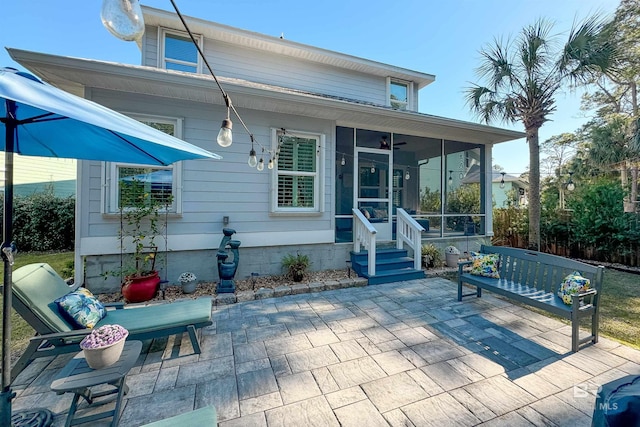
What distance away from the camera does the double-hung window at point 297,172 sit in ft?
18.2

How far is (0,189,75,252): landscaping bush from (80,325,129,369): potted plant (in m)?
9.37

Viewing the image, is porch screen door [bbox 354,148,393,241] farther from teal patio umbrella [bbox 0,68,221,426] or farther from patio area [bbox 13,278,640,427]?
teal patio umbrella [bbox 0,68,221,426]

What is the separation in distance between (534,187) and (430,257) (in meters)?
4.09

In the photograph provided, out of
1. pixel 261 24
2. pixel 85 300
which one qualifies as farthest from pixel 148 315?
pixel 261 24

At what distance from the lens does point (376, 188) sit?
6.77 meters

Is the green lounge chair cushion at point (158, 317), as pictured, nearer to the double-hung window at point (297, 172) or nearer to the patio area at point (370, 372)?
the patio area at point (370, 372)

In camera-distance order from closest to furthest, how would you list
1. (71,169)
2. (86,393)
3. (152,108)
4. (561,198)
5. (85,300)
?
1. (86,393)
2. (85,300)
3. (152,108)
4. (561,198)
5. (71,169)

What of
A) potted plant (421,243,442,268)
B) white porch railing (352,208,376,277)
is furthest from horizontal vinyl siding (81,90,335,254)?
potted plant (421,243,442,268)

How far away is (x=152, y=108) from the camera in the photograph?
4648 millimetres

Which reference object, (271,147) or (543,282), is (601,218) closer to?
(543,282)

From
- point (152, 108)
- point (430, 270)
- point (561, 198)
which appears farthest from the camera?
point (561, 198)

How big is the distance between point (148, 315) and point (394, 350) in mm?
2821

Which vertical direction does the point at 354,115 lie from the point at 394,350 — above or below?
above

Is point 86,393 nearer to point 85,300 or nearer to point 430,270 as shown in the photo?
point 85,300
